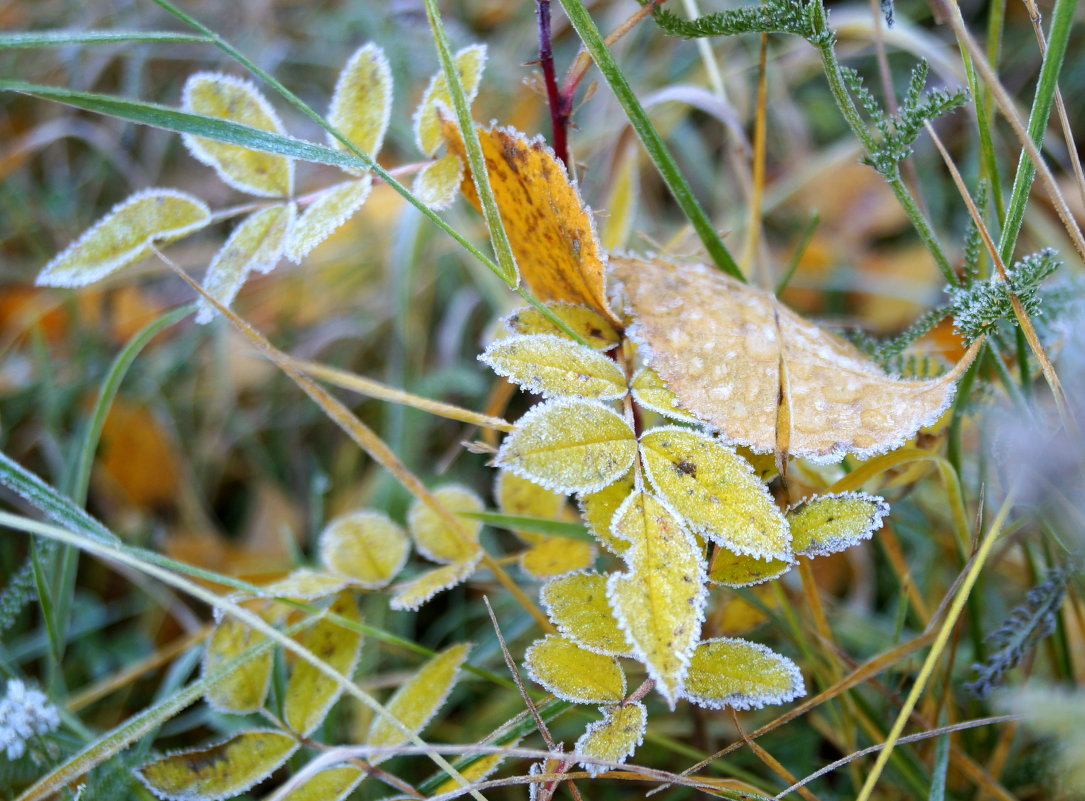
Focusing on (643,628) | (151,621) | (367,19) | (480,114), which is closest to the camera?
(643,628)

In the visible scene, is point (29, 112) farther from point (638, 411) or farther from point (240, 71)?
point (638, 411)

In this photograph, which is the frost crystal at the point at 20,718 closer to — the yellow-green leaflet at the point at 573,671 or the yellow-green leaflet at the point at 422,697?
the yellow-green leaflet at the point at 422,697

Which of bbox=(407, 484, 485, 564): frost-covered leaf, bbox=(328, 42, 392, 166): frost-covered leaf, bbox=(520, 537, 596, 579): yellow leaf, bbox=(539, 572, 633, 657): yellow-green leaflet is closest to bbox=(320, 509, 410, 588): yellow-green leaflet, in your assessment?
bbox=(407, 484, 485, 564): frost-covered leaf

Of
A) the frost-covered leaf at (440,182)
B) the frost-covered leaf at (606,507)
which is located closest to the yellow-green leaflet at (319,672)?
the frost-covered leaf at (606,507)

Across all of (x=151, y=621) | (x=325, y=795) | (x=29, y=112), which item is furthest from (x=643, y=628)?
(x=29, y=112)

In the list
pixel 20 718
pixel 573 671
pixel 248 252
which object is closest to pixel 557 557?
pixel 573 671

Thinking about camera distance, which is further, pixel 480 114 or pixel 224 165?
pixel 480 114

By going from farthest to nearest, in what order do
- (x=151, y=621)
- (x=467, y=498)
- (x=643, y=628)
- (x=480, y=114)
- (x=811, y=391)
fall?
(x=480, y=114) < (x=151, y=621) < (x=467, y=498) < (x=811, y=391) < (x=643, y=628)

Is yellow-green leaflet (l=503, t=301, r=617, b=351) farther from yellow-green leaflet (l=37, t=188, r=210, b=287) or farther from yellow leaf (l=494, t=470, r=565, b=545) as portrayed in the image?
yellow-green leaflet (l=37, t=188, r=210, b=287)
